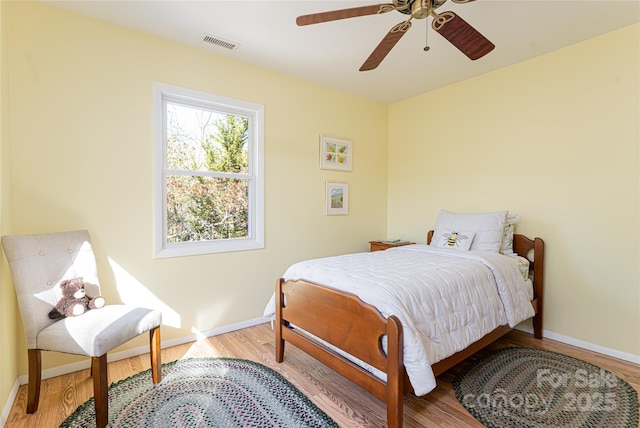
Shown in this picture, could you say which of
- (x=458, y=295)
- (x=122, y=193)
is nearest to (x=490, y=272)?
(x=458, y=295)

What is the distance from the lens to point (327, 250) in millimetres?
3676

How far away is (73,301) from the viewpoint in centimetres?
186

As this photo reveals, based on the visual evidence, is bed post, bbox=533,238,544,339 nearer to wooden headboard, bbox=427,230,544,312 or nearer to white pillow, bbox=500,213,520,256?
wooden headboard, bbox=427,230,544,312

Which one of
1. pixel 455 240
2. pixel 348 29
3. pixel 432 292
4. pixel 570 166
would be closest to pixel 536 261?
pixel 455 240

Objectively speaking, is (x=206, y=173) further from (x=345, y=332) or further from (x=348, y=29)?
(x=345, y=332)

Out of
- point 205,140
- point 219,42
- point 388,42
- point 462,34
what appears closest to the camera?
point 462,34

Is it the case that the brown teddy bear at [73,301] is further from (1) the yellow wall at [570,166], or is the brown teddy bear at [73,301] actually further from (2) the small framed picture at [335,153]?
(1) the yellow wall at [570,166]

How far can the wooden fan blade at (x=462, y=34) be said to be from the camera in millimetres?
1596

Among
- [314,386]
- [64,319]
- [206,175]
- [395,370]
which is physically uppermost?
[206,175]

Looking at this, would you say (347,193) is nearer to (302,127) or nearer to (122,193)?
(302,127)

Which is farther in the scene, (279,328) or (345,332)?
(279,328)

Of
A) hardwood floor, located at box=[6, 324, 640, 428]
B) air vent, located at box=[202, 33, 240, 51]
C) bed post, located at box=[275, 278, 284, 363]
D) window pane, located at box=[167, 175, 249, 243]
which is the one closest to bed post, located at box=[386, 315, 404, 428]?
hardwood floor, located at box=[6, 324, 640, 428]

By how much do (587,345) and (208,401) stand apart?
3.07 m

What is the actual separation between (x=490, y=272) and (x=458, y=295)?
1.79 feet
